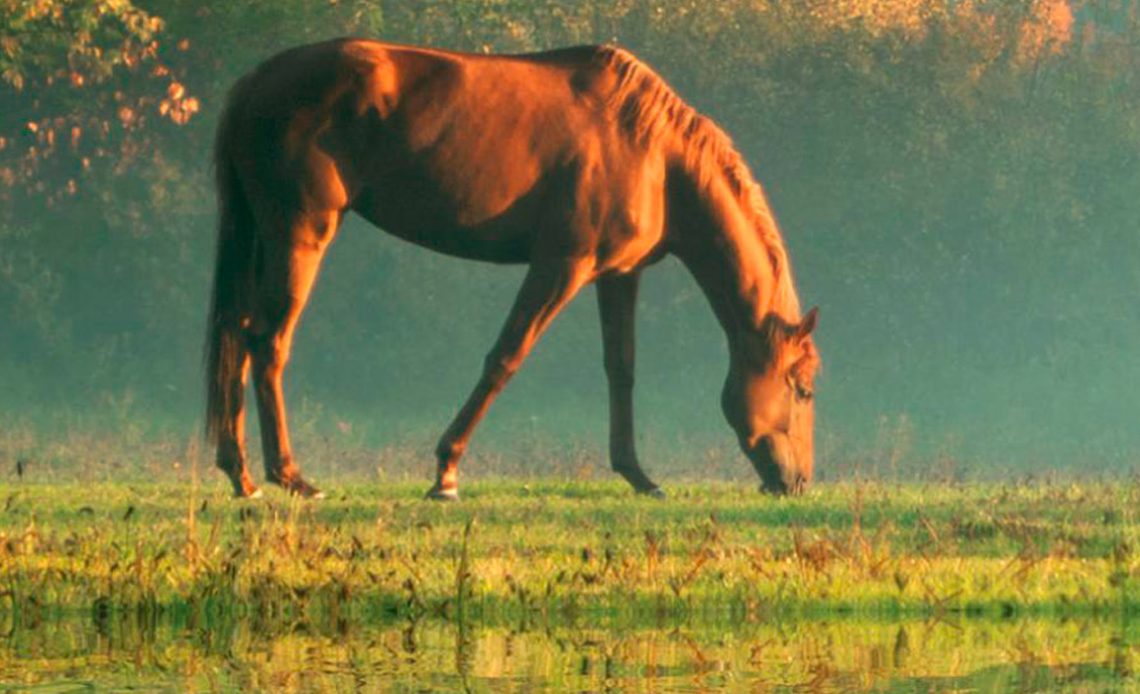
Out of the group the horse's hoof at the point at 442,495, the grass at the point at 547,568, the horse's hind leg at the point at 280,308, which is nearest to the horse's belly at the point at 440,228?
the horse's hind leg at the point at 280,308

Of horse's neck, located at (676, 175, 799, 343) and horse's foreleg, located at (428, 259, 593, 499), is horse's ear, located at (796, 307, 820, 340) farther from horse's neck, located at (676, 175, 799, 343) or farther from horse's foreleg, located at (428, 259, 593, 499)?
horse's foreleg, located at (428, 259, 593, 499)

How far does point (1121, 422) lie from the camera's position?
129ft

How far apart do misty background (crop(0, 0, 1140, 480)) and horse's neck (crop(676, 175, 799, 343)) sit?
45.5ft

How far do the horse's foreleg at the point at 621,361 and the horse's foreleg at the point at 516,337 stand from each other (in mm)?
915

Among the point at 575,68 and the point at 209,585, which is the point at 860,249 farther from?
the point at 209,585

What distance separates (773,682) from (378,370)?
92.5 feet

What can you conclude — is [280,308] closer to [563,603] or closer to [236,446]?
[236,446]

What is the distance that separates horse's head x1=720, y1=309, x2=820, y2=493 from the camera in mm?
19750

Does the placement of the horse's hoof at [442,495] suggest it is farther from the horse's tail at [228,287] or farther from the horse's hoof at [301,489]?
the horse's tail at [228,287]

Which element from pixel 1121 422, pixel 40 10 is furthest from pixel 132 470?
pixel 1121 422

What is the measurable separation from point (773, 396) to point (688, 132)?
2.03 metres

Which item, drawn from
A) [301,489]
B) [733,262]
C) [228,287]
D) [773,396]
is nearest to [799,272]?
[773,396]

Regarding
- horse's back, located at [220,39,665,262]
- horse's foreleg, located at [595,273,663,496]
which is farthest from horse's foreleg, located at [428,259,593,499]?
horse's foreleg, located at [595,273,663,496]

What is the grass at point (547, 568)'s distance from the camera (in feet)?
42.8
